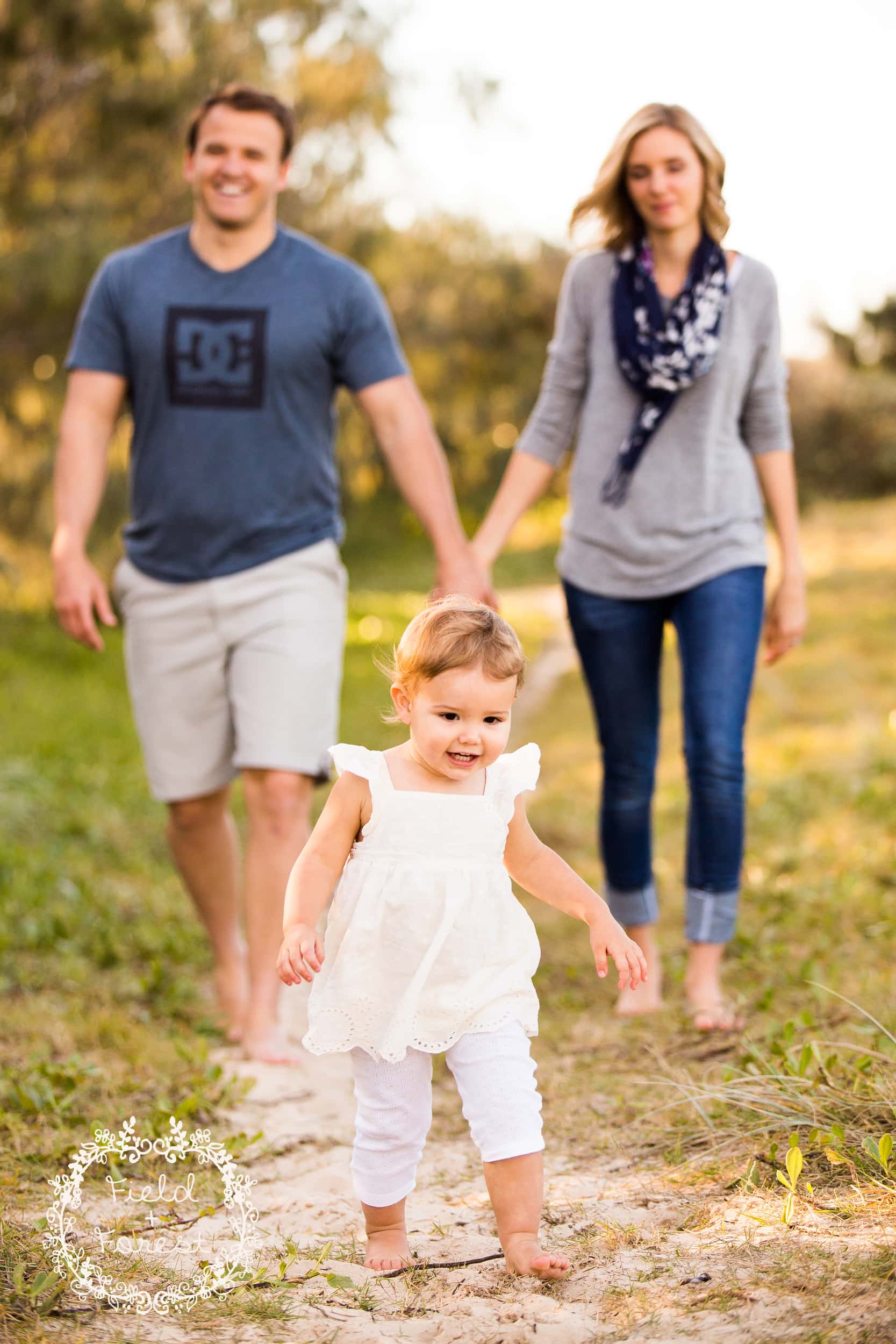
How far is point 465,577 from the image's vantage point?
12.3ft

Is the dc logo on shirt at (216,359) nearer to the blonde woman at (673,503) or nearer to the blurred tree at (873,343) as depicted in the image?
the blonde woman at (673,503)

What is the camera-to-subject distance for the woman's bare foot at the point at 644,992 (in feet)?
12.7

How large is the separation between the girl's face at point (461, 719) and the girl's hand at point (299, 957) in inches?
14.4

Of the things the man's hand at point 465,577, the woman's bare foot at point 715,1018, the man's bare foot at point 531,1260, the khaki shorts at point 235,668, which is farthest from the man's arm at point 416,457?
the man's bare foot at point 531,1260

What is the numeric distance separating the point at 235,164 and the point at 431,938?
2314mm

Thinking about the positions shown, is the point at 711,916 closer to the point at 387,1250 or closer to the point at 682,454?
the point at 682,454

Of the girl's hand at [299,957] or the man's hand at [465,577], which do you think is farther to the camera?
the man's hand at [465,577]

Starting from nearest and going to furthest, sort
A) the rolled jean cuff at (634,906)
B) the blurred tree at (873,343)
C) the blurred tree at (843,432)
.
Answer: the rolled jean cuff at (634,906) < the blurred tree at (843,432) < the blurred tree at (873,343)

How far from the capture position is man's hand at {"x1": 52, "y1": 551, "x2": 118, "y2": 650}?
376cm

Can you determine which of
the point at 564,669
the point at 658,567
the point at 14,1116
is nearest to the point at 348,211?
the point at 564,669

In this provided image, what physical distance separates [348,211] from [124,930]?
8.57 meters

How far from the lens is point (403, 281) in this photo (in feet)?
59.9

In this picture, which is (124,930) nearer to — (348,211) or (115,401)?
(115,401)

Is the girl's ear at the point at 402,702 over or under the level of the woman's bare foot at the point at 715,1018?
over
